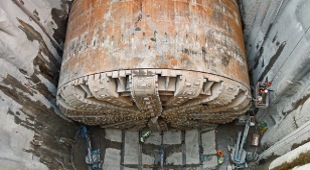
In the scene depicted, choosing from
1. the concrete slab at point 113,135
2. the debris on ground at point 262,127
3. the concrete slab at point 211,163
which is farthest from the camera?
the concrete slab at point 113,135

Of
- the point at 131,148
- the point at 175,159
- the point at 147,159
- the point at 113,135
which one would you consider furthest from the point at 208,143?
the point at 113,135

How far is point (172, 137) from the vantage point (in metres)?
6.38

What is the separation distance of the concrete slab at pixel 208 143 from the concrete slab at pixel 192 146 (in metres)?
0.10

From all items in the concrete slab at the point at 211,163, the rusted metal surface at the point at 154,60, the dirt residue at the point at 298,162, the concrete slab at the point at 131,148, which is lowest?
the dirt residue at the point at 298,162

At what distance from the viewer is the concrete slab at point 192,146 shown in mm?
6170

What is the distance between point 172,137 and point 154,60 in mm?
2423

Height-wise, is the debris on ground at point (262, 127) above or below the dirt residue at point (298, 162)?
above

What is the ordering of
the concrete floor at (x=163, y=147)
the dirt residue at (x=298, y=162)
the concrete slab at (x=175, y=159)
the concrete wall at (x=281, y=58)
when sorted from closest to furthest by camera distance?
the dirt residue at (x=298, y=162) → the concrete wall at (x=281, y=58) → the concrete floor at (x=163, y=147) → the concrete slab at (x=175, y=159)

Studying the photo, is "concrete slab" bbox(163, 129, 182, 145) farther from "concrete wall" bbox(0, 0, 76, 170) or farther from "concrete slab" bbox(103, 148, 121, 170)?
"concrete wall" bbox(0, 0, 76, 170)

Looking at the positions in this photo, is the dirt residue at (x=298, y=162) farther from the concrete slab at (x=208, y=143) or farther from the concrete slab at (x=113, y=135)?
the concrete slab at (x=113, y=135)

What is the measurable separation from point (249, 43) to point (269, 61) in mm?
646

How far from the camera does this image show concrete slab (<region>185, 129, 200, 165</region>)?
20.2 ft

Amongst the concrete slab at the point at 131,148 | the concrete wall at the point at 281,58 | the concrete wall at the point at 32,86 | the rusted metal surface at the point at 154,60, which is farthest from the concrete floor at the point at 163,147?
the rusted metal surface at the point at 154,60

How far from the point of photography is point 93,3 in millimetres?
4988
